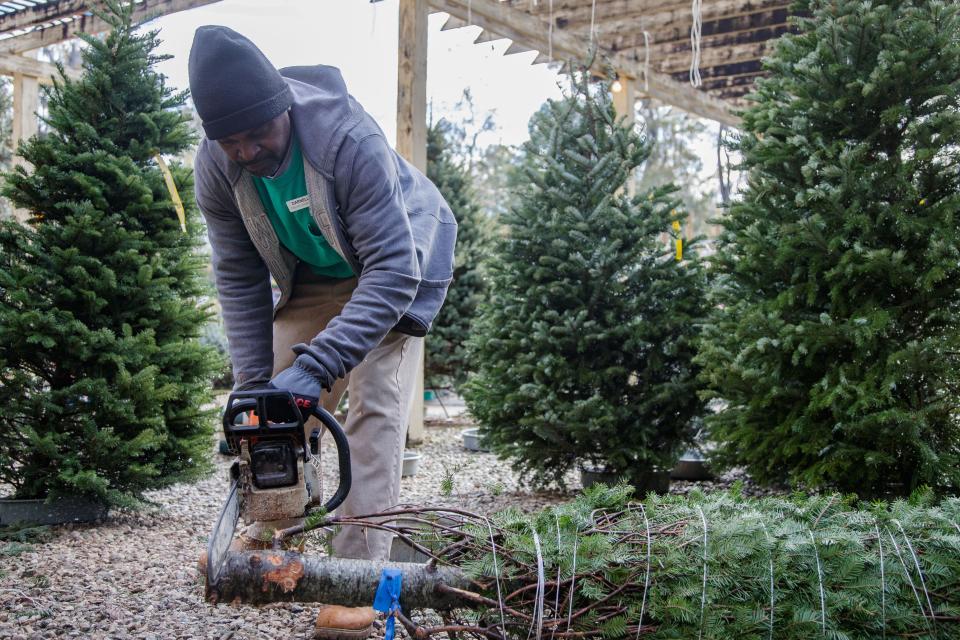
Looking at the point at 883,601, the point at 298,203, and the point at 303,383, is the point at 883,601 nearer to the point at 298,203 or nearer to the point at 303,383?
the point at 303,383

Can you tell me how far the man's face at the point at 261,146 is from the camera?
231cm

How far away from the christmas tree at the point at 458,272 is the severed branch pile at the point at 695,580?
19.8ft

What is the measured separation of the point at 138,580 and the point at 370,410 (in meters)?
1.50

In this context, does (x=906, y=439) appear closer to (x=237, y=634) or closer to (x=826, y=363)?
(x=826, y=363)

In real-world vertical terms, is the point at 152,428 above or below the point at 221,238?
below

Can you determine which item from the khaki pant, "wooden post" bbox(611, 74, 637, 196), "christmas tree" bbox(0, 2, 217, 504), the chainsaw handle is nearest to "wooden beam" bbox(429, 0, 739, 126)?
"wooden post" bbox(611, 74, 637, 196)

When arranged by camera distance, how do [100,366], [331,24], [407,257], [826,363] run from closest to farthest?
[407,257] < [826,363] < [100,366] < [331,24]

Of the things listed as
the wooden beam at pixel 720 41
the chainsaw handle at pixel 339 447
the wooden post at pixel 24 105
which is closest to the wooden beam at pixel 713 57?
the wooden beam at pixel 720 41

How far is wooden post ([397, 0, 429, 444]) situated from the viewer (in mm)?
6477

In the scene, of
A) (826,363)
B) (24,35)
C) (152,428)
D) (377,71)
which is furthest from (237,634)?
(24,35)

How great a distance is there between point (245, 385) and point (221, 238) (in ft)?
1.67

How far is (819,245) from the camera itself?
12.8 ft

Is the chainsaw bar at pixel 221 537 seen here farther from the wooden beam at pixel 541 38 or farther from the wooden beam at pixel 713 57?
the wooden beam at pixel 713 57

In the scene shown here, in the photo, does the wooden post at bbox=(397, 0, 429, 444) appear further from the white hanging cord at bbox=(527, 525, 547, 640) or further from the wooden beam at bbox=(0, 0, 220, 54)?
the white hanging cord at bbox=(527, 525, 547, 640)
